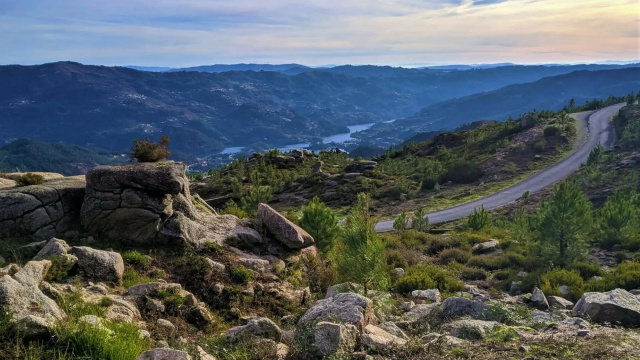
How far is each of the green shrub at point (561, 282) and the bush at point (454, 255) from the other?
19.8ft

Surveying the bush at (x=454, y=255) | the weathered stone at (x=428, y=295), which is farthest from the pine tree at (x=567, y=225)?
the weathered stone at (x=428, y=295)

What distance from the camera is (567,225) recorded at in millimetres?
Result: 19750

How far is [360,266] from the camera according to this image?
12.3 m

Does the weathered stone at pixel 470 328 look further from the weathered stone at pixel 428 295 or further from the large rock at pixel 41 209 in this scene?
the large rock at pixel 41 209

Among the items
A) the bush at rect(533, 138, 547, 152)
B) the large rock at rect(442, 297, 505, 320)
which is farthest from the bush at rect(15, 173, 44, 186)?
the bush at rect(533, 138, 547, 152)

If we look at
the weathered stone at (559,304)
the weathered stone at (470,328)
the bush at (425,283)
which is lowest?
the bush at (425,283)

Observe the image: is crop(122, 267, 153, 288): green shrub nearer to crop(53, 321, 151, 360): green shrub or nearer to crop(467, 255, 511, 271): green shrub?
crop(53, 321, 151, 360): green shrub

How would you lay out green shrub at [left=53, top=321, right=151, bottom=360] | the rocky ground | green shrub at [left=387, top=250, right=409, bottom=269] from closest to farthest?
green shrub at [left=53, top=321, right=151, bottom=360] → the rocky ground → green shrub at [left=387, top=250, right=409, bottom=269]

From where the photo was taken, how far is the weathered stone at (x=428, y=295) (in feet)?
48.7

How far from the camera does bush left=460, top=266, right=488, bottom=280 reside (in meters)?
20.3

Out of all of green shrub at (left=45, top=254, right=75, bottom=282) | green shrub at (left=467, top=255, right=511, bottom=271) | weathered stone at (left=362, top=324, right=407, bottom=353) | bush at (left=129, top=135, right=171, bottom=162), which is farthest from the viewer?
green shrub at (left=467, top=255, right=511, bottom=271)

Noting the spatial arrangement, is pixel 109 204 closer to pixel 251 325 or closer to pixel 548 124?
pixel 251 325

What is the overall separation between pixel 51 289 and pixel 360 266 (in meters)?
7.63

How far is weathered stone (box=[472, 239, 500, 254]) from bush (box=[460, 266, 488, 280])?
4521 mm
